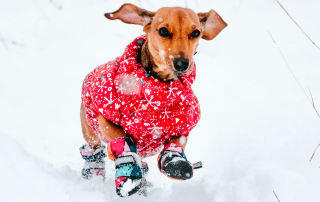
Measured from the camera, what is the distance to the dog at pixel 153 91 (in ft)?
5.68

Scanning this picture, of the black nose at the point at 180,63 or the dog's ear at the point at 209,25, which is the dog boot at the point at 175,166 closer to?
the black nose at the point at 180,63

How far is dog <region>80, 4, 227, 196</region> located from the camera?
1.73m

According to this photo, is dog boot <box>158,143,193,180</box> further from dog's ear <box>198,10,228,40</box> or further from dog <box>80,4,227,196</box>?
dog's ear <box>198,10,228,40</box>

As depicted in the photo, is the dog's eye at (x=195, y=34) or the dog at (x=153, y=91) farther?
the dog's eye at (x=195, y=34)

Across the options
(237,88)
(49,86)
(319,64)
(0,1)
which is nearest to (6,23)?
(0,1)

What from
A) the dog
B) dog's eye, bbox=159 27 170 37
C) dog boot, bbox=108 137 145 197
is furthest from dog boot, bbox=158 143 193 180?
dog's eye, bbox=159 27 170 37

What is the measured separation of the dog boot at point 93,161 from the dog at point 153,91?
2.09ft

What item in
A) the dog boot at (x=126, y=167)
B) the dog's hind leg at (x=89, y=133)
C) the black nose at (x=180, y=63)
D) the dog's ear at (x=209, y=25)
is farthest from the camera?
the dog's hind leg at (x=89, y=133)

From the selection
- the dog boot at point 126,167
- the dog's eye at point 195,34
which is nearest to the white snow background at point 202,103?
the dog boot at point 126,167

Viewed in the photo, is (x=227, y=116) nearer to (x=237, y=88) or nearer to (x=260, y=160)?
(x=237, y=88)

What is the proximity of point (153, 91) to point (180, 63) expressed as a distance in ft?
0.86

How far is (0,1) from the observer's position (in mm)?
4246

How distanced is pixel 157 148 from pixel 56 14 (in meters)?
3.00

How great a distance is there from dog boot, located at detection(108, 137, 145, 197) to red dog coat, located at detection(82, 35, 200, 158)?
176mm
